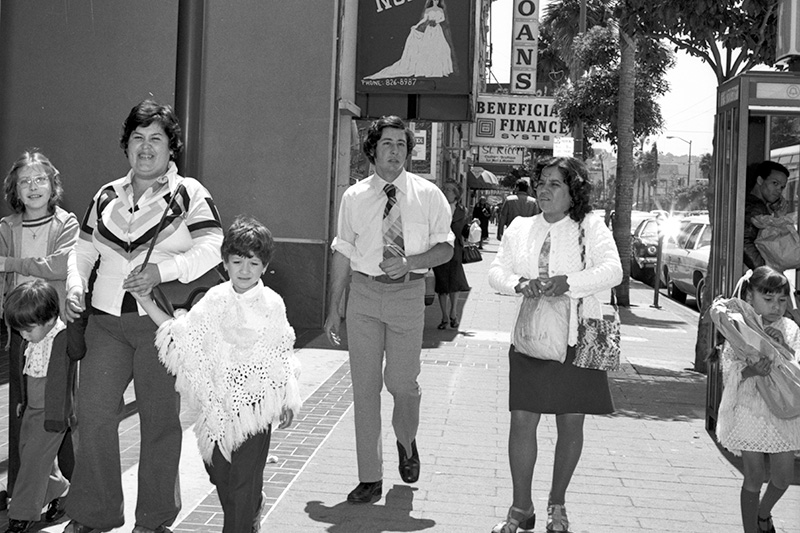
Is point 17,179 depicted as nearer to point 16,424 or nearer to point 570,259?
point 16,424

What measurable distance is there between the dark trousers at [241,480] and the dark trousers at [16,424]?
117cm

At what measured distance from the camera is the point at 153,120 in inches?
181

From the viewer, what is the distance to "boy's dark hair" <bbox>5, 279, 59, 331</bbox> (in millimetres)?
4816

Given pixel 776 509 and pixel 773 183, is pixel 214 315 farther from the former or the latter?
pixel 773 183

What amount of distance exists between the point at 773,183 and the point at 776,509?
251 cm

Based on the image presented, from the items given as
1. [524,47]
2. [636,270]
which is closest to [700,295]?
[524,47]

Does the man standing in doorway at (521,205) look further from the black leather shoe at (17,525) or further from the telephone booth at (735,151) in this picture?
→ the black leather shoe at (17,525)

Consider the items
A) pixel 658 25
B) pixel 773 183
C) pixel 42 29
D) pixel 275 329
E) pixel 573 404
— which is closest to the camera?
pixel 275 329

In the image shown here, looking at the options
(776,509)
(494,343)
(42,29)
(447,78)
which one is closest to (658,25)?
(447,78)

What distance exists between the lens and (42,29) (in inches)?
454

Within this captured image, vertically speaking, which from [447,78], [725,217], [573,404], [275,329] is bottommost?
[573,404]

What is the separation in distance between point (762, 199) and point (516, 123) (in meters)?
11.2

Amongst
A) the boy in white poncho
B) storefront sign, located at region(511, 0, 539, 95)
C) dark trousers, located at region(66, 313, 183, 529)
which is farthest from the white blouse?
storefront sign, located at region(511, 0, 539, 95)

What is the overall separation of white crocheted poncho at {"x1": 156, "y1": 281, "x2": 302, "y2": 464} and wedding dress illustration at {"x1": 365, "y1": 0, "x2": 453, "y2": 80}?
8797 mm
